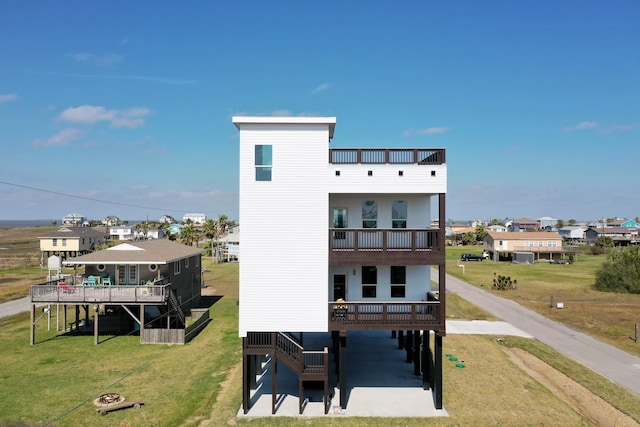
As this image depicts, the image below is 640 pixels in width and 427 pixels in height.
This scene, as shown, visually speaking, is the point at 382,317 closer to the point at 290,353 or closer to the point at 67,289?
the point at 290,353

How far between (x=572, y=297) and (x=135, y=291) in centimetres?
4406

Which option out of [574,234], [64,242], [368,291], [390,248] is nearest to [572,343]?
[368,291]

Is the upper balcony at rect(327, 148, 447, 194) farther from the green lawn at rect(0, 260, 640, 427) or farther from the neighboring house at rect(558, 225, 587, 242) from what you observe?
the neighboring house at rect(558, 225, 587, 242)

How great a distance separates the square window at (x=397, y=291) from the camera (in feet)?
58.9

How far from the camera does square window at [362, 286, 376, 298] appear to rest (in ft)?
58.5

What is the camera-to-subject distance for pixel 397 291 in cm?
1797

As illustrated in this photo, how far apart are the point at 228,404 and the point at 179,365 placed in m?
5.92

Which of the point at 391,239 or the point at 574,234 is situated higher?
the point at 391,239

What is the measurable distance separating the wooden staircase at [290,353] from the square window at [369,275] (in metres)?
3.72

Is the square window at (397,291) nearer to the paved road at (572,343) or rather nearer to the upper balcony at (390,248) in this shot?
the upper balcony at (390,248)

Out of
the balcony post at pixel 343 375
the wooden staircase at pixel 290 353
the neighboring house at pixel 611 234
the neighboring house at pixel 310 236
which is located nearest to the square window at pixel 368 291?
the neighboring house at pixel 310 236

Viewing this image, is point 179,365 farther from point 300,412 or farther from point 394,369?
point 394,369

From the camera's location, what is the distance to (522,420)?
49.2ft

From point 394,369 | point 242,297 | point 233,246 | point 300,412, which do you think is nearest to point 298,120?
point 242,297
